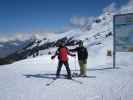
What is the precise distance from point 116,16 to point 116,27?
76cm

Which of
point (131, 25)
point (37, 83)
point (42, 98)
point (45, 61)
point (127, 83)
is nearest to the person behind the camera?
point (42, 98)

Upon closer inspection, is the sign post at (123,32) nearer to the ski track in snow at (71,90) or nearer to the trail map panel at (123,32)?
the trail map panel at (123,32)

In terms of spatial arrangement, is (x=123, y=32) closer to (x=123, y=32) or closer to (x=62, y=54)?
(x=123, y=32)

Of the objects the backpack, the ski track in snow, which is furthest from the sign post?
the backpack

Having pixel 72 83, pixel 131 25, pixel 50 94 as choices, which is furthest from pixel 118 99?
pixel 131 25

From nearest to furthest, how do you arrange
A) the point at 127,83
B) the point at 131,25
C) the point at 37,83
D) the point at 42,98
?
the point at 42,98 → the point at 127,83 → the point at 37,83 → the point at 131,25

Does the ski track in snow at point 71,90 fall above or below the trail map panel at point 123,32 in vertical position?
below

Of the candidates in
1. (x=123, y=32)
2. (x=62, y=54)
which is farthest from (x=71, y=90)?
(x=123, y=32)

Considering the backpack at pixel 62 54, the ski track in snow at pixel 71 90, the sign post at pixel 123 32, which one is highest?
the sign post at pixel 123 32

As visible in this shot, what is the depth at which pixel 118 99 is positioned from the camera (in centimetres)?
796

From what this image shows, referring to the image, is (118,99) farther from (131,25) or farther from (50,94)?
(131,25)

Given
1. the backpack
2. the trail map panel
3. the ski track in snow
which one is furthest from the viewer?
the trail map panel

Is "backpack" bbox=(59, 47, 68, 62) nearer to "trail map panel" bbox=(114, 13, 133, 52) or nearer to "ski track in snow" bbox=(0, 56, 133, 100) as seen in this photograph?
"ski track in snow" bbox=(0, 56, 133, 100)

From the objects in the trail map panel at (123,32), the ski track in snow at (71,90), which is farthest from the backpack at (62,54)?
the trail map panel at (123,32)
